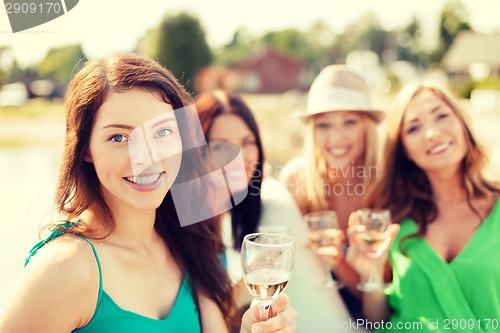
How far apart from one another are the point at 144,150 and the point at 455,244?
1345 millimetres

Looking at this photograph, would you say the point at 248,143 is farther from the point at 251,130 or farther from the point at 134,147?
the point at 134,147

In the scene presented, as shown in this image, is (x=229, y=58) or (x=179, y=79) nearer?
(x=179, y=79)

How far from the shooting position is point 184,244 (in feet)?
4.92

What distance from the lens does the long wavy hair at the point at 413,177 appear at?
1993 mm

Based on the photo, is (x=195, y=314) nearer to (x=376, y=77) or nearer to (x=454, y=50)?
(x=454, y=50)

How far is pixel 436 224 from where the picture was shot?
6.59 ft

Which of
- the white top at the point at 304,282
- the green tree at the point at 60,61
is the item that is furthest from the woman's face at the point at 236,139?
the green tree at the point at 60,61

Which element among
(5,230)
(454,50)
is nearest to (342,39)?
(454,50)

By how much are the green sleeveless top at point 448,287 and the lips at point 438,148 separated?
1.10 feet

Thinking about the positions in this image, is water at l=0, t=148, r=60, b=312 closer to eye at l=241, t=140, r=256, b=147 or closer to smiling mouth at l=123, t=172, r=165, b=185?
smiling mouth at l=123, t=172, r=165, b=185

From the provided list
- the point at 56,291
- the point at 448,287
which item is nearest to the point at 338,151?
the point at 448,287

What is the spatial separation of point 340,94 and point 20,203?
1.95 metres

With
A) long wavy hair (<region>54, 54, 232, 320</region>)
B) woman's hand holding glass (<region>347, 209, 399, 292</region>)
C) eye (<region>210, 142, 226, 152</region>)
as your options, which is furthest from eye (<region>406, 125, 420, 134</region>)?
long wavy hair (<region>54, 54, 232, 320</region>)

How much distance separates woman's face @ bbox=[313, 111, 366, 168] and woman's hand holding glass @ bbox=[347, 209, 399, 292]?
457 mm
